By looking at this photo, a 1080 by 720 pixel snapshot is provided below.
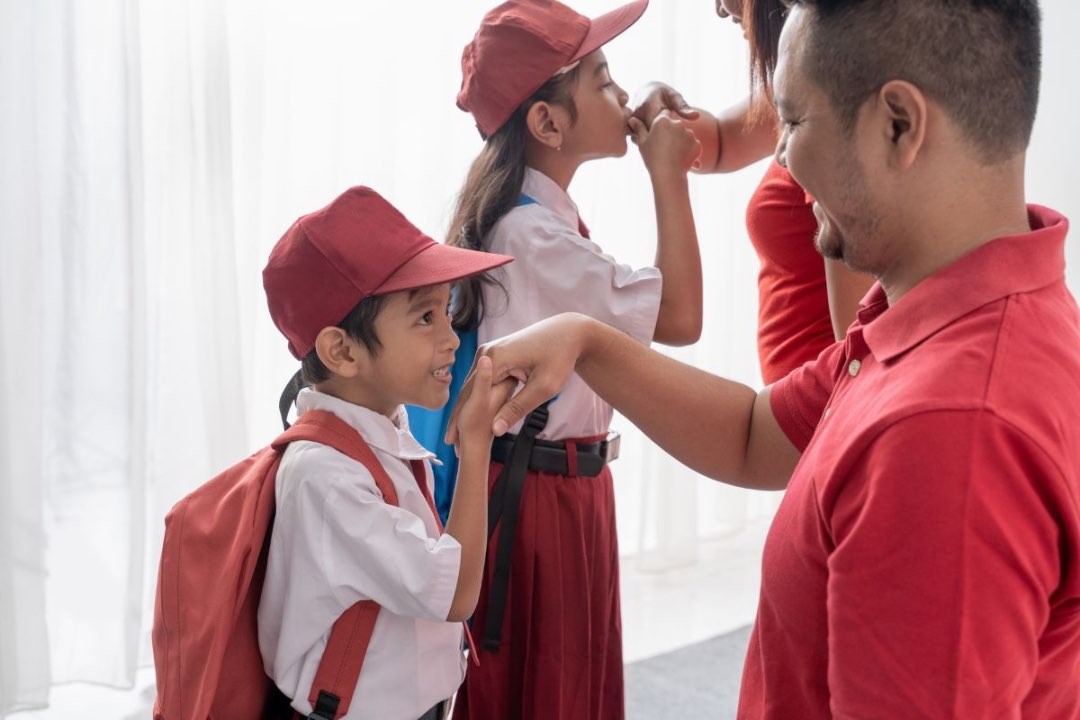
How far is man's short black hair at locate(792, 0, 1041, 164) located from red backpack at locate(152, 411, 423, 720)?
75cm

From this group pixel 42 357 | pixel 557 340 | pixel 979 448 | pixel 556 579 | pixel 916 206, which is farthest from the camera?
pixel 42 357

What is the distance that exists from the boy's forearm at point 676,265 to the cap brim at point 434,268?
39 cm

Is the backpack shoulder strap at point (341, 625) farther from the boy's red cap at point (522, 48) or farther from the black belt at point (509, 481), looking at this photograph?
the boy's red cap at point (522, 48)

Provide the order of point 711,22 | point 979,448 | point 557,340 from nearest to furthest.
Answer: point 979,448 → point 557,340 → point 711,22

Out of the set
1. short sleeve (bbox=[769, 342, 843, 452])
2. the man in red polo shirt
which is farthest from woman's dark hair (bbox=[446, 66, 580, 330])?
the man in red polo shirt

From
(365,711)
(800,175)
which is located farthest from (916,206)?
(365,711)

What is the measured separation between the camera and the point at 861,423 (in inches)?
31.1

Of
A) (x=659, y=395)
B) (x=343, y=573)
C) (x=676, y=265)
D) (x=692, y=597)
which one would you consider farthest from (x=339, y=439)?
(x=692, y=597)

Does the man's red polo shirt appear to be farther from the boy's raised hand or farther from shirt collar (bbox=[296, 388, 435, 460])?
shirt collar (bbox=[296, 388, 435, 460])

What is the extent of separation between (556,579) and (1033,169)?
2.53 metres

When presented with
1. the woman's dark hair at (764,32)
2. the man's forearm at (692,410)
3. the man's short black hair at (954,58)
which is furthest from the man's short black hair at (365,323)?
the man's short black hair at (954,58)

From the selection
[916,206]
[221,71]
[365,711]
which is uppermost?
[221,71]

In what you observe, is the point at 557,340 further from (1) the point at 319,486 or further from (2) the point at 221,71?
(2) the point at 221,71

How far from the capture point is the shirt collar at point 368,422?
1.36 metres
